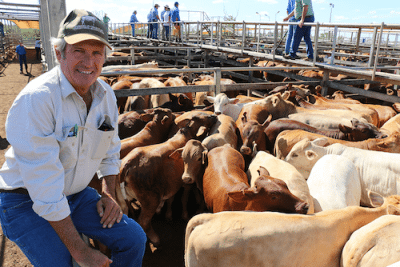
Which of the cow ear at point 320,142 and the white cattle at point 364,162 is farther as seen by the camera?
the cow ear at point 320,142

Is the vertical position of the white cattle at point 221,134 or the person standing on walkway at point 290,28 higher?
the person standing on walkway at point 290,28

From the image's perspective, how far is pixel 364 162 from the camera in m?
4.29

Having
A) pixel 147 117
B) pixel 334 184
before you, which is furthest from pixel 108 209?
pixel 147 117

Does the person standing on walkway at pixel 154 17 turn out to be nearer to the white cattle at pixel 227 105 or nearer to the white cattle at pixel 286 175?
the white cattle at pixel 227 105

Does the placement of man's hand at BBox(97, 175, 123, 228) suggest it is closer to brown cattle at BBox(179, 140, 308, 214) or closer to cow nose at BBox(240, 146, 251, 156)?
brown cattle at BBox(179, 140, 308, 214)

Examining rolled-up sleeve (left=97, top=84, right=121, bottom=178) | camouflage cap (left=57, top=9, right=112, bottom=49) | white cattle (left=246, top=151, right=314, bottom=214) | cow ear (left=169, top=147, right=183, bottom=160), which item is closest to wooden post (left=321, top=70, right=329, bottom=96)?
white cattle (left=246, top=151, right=314, bottom=214)

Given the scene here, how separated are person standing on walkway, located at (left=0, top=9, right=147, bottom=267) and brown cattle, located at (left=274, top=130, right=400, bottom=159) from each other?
327cm

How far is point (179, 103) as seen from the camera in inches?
293

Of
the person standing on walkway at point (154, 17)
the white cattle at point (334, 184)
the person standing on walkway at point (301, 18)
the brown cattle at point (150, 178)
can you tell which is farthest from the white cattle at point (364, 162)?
the person standing on walkway at point (154, 17)

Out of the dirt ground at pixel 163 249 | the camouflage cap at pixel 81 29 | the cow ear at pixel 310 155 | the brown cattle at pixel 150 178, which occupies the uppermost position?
the camouflage cap at pixel 81 29

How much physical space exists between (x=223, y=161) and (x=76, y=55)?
2623mm

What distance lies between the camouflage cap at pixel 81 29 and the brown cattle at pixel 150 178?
2.25 meters

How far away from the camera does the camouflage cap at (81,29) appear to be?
2.08 m

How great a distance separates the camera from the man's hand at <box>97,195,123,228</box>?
7.82 feet
